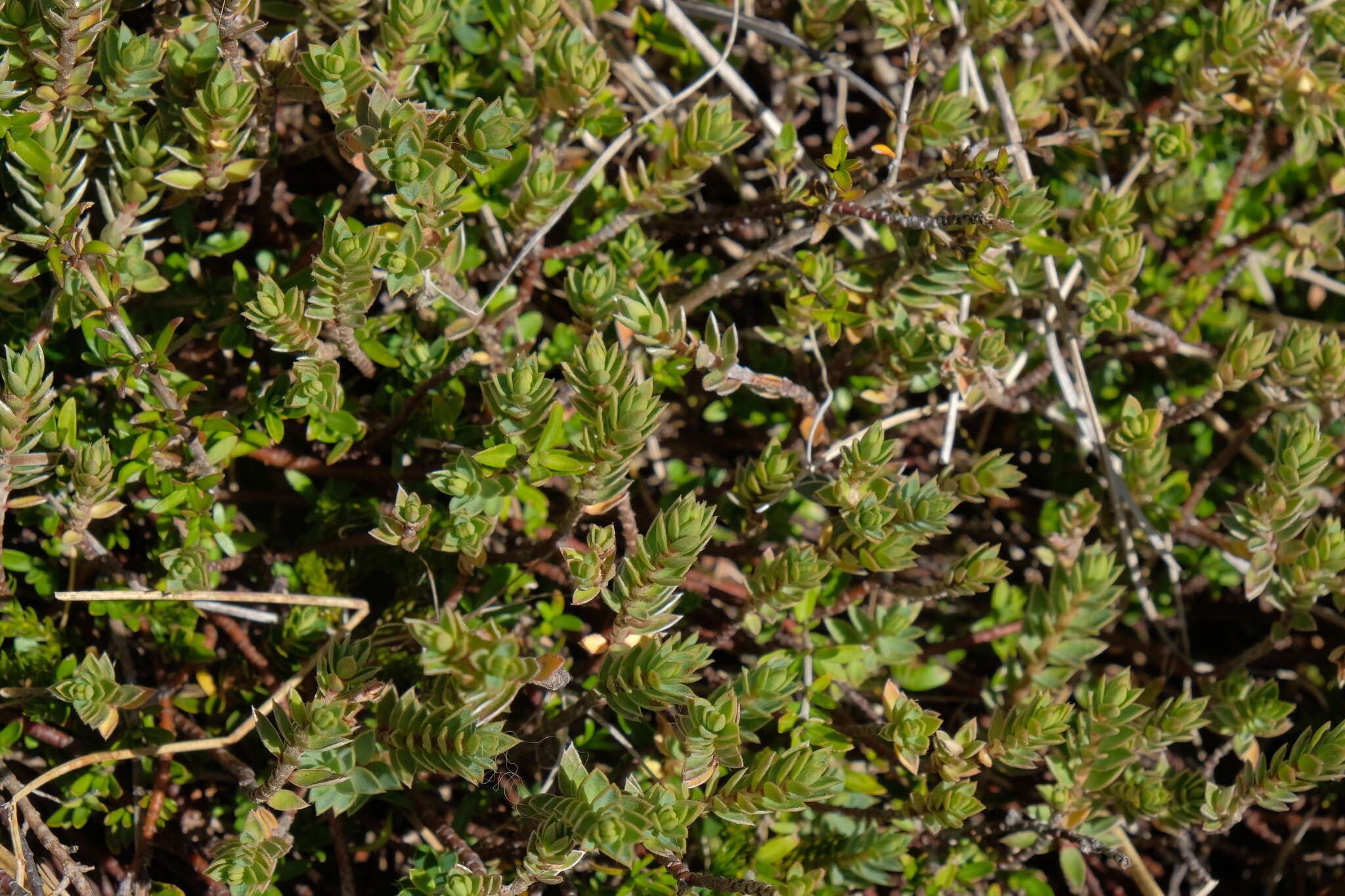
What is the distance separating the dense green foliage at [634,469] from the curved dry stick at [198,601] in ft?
0.05

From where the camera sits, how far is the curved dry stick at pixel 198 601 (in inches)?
67.5

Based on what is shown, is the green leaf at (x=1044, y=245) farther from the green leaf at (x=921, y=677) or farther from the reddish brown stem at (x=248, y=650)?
the reddish brown stem at (x=248, y=650)

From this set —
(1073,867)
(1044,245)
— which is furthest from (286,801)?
(1044,245)

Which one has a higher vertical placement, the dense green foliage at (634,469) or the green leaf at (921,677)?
the dense green foliage at (634,469)

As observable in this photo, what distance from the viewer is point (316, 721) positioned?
153cm

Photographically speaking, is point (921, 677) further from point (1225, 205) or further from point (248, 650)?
point (1225, 205)

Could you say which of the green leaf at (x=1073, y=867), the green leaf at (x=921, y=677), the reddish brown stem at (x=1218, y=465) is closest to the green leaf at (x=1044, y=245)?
the reddish brown stem at (x=1218, y=465)

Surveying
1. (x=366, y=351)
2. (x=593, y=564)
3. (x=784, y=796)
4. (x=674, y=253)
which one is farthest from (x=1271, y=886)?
(x=366, y=351)

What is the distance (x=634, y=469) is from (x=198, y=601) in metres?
0.79

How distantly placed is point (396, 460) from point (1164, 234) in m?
1.74

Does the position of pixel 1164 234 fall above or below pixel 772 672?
above

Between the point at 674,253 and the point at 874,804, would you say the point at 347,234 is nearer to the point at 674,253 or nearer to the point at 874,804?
the point at 674,253

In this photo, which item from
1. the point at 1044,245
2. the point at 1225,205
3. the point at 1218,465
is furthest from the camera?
the point at 1225,205

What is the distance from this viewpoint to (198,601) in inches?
71.2
